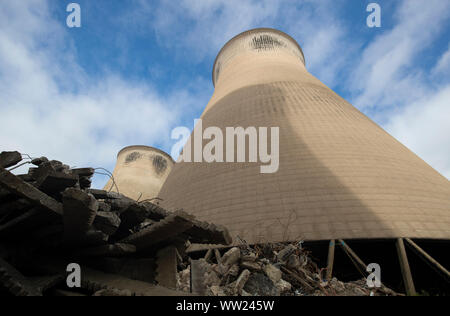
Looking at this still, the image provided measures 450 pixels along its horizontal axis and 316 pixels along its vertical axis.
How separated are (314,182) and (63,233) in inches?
236

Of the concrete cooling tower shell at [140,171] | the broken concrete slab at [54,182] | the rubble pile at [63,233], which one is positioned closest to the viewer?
the rubble pile at [63,233]

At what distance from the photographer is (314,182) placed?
23.2 ft

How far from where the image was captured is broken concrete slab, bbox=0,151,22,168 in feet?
7.85

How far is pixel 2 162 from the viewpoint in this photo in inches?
93.7

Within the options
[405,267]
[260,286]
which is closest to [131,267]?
[260,286]

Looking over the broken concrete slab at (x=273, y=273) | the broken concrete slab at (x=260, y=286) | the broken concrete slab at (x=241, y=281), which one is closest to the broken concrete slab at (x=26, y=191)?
the broken concrete slab at (x=241, y=281)

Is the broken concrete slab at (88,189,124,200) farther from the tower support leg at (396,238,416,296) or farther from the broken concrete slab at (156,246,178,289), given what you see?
the tower support leg at (396,238,416,296)

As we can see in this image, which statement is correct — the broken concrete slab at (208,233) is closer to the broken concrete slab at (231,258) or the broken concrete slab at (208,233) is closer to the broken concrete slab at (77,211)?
the broken concrete slab at (231,258)

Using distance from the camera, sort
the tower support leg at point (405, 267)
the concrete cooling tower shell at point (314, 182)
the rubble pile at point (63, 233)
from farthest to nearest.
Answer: the concrete cooling tower shell at point (314, 182)
the tower support leg at point (405, 267)
the rubble pile at point (63, 233)

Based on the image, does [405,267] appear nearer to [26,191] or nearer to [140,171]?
Result: [26,191]

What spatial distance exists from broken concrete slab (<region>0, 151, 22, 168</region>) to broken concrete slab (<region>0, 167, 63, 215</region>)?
1.75 feet

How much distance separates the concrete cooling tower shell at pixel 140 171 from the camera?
2056 cm

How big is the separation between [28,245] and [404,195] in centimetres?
A: 752
